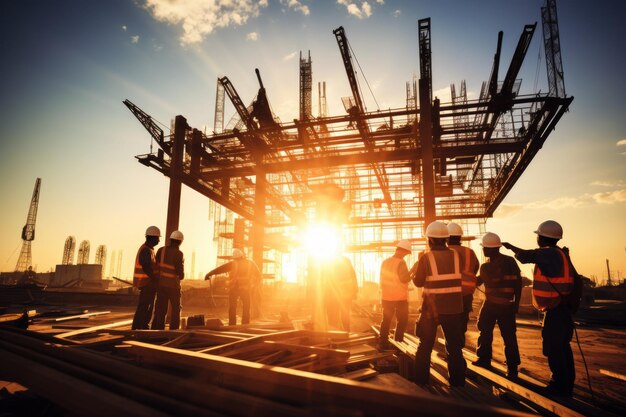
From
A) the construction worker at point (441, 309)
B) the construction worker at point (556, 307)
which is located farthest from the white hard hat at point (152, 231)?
the construction worker at point (556, 307)

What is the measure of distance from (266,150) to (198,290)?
11515 millimetres

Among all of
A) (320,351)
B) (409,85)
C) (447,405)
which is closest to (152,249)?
(320,351)

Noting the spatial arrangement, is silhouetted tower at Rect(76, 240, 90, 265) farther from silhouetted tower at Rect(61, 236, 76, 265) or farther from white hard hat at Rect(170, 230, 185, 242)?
white hard hat at Rect(170, 230, 185, 242)

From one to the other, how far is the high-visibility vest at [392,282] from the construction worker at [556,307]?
2676 millimetres

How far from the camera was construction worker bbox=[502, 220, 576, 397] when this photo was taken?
3.75 m

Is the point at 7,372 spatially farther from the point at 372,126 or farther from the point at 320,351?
the point at 372,126

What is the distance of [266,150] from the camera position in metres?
15.8

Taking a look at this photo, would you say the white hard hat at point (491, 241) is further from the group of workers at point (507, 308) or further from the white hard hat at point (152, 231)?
the white hard hat at point (152, 231)

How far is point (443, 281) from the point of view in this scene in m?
4.11

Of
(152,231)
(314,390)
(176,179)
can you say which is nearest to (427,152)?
(152,231)

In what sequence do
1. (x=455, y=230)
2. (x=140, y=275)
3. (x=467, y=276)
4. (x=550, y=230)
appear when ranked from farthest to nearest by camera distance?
1. (x=140, y=275)
2. (x=455, y=230)
3. (x=467, y=276)
4. (x=550, y=230)

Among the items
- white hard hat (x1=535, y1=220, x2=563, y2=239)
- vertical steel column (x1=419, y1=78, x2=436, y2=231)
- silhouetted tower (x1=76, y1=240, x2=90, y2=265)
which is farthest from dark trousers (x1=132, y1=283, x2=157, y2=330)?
silhouetted tower (x1=76, y1=240, x2=90, y2=265)

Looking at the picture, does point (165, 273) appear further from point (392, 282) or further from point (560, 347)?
point (560, 347)

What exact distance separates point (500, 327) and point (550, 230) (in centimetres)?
175
